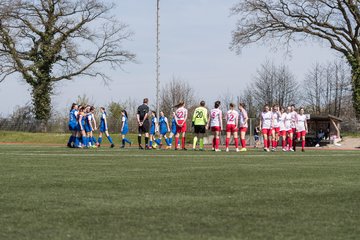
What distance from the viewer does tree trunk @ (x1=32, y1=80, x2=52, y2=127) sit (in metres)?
55.6

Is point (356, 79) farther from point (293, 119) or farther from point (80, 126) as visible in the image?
point (80, 126)

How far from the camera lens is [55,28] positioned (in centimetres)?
5534

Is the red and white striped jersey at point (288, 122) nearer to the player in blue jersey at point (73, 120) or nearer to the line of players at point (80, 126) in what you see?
the line of players at point (80, 126)

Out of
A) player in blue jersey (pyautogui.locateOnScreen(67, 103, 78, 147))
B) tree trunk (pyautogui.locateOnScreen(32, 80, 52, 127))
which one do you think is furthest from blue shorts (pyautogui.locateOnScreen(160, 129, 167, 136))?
tree trunk (pyautogui.locateOnScreen(32, 80, 52, 127))

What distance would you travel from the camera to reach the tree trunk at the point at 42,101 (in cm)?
5556

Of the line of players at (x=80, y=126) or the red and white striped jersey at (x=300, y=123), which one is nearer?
the line of players at (x=80, y=126)

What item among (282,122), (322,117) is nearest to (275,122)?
(282,122)

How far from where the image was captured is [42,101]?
55.5 meters

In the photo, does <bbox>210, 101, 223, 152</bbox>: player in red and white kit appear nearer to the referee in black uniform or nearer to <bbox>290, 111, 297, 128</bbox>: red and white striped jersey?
the referee in black uniform

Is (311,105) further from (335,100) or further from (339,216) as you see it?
(339,216)

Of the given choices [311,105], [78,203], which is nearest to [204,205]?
[78,203]

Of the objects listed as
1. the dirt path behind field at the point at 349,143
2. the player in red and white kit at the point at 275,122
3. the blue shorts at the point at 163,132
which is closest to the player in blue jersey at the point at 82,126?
the blue shorts at the point at 163,132

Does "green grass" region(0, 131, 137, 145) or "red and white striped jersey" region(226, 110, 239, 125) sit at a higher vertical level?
"red and white striped jersey" region(226, 110, 239, 125)

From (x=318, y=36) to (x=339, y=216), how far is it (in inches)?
1832
